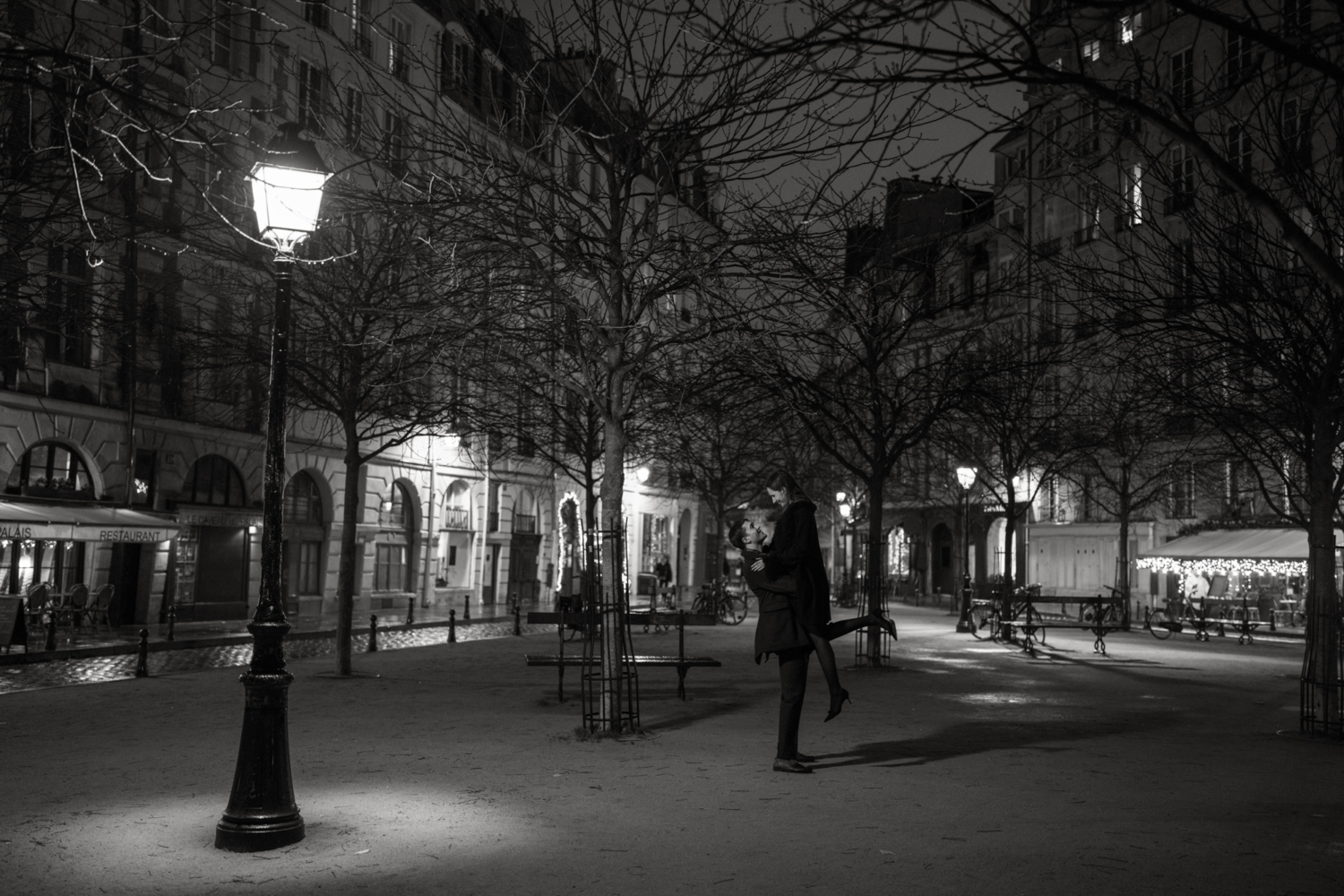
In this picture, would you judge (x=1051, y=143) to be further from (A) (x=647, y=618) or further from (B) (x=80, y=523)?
(B) (x=80, y=523)

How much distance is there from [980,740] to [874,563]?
7.22 m

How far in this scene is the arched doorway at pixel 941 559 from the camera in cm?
6219

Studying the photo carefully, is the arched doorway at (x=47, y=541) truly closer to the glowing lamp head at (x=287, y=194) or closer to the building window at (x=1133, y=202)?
the glowing lamp head at (x=287, y=194)

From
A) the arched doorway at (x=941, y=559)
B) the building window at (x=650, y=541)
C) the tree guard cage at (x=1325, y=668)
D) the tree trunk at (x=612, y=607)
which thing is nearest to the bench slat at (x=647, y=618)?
the tree trunk at (x=612, y=607)

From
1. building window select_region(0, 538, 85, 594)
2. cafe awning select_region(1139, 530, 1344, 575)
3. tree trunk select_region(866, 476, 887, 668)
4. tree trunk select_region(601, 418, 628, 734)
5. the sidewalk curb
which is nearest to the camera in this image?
tree trunk select_region(601, 418, 628, 734)

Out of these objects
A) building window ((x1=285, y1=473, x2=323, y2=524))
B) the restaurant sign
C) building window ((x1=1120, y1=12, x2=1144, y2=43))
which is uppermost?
building window ((x1=1120, y1=12, x2=1144, y2=43))

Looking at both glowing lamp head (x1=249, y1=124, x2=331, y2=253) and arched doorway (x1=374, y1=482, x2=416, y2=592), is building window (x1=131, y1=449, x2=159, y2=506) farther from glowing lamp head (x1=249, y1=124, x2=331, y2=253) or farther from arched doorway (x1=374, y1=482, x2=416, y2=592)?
glowing lamp head (x1=249, y1=124, x2=331, y2=253)

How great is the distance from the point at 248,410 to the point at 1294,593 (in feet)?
96.5

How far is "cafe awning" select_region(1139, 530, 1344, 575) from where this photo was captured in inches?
1171

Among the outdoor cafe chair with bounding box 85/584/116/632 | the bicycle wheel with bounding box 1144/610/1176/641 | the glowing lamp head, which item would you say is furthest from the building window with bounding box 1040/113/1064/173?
the bicycle wheel with bounding box 1144/610/1176/641

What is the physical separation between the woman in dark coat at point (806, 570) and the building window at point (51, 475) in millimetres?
21282

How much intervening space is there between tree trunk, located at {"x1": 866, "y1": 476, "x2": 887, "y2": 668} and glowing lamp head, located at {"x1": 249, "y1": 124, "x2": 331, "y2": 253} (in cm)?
1123

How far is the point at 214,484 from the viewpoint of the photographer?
30812 mm

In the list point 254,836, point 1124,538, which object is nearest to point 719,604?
point 1124,538
